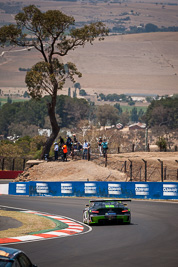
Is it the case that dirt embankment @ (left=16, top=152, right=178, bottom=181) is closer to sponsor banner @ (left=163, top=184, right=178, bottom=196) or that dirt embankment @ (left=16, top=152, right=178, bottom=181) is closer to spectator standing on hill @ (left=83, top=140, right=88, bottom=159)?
spectator standing on hill @ (left=83, top=140, right=88, bottom=159)

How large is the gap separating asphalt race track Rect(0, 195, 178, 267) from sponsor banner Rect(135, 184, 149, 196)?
1034 cm

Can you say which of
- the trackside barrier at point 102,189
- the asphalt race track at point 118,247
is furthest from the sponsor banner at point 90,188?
the asphalt race track at point 118,247

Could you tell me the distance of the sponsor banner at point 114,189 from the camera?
34725 millimetres

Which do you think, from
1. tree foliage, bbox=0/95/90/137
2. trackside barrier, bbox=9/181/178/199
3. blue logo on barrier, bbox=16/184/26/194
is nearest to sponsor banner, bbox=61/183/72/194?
Result: trackside barrier, bbox=9/181/178/199

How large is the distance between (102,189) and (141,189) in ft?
9.08

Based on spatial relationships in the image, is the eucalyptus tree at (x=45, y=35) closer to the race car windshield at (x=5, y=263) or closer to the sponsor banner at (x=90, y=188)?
the sponsor banner at (x=90, y=188)

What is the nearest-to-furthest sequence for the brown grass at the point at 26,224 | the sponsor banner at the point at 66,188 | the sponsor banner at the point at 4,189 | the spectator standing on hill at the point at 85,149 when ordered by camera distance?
the brown grass at the point at 26,224 → the sponsor banner at the point at 66,188 → the sponsor banner at the point at 4,189 → the spectator standing on hill at the point at 85,149

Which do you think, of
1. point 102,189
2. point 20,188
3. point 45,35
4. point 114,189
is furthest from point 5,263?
point 45,35

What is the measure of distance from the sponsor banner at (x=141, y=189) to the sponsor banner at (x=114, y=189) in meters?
1.14

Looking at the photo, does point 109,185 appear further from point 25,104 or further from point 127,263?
point 25,104

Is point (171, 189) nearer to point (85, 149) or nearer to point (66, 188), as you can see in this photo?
point (66, 188)

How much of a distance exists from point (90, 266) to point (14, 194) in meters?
29.5

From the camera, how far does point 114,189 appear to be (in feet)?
115

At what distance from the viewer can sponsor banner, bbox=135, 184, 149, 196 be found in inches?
1331
